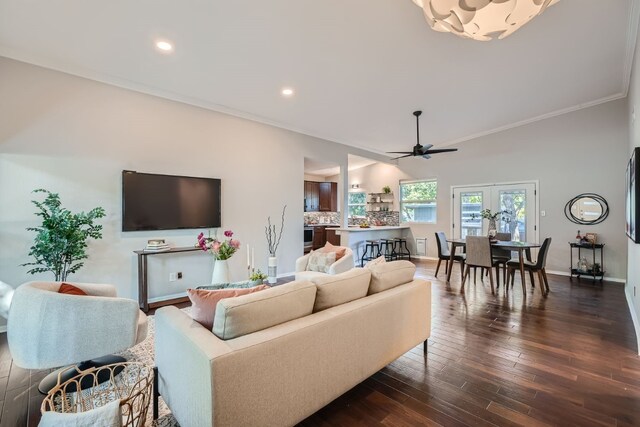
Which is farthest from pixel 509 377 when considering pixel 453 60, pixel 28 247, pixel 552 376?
pixel 28 247

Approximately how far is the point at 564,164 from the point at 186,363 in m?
7.60

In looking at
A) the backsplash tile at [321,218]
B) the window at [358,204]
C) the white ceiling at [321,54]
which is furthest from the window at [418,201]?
the white ceiling at [321,54]

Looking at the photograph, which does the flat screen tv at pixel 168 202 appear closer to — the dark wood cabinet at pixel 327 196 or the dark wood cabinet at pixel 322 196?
the dark wood cabinet at pixel 322 196

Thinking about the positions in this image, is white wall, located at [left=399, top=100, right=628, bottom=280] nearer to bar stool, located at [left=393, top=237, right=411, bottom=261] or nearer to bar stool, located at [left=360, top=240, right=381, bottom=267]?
bar stool, located at [left=393, top=237, right=411, bottom=261]

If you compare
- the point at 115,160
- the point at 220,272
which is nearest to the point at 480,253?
the point at 220,272

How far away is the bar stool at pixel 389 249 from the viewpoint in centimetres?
793

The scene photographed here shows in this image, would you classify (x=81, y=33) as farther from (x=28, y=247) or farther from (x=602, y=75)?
(x=602, y=75)

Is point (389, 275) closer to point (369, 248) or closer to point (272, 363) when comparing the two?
point (272, 363)

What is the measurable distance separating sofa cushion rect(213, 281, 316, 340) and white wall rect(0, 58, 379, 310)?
327 centimetres

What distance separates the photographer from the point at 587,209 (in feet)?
19.0

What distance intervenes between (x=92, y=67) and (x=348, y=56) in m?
3.14

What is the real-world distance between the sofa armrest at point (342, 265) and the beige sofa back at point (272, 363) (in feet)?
5.14

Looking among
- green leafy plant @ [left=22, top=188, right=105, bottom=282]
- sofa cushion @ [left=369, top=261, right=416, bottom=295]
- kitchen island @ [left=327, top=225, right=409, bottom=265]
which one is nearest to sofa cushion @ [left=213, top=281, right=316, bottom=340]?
sofa cushion @ [left=369, top=261, right=416, bottom=295]

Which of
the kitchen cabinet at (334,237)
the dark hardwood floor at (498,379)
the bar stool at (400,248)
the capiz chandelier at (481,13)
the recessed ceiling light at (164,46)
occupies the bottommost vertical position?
the dark hardwood floor at (498,379)
